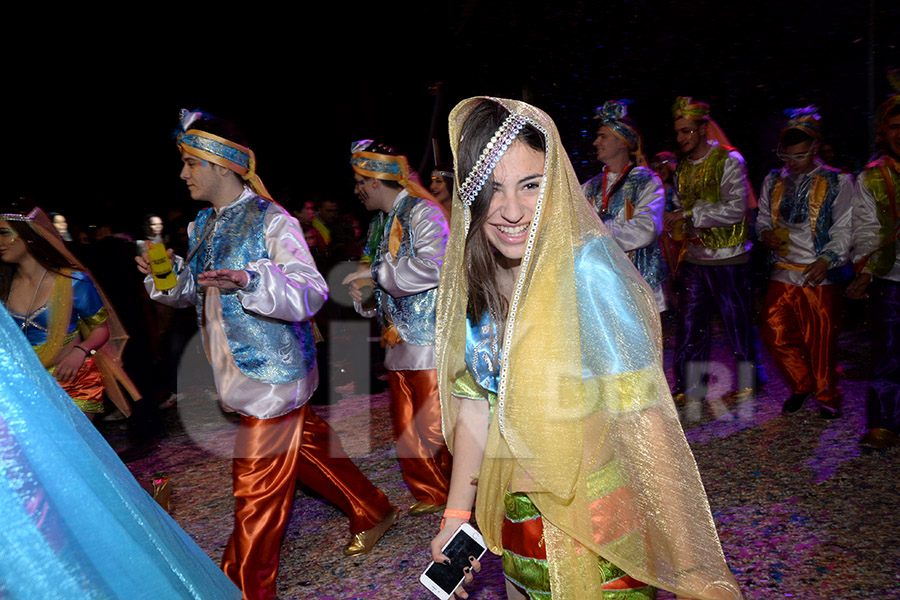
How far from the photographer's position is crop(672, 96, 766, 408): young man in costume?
567cm

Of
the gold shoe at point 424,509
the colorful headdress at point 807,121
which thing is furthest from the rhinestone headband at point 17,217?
the colorful headdress at point 807,121

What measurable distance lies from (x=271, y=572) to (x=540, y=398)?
82.6 inches

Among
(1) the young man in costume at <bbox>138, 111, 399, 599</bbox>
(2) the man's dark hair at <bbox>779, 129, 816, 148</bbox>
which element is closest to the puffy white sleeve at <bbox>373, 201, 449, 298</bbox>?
(1) the young man in costume at <bbox>138, 111, 399, 599</bbox>

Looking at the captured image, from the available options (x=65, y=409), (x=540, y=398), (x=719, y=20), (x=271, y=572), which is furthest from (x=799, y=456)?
(x=719, y=20)

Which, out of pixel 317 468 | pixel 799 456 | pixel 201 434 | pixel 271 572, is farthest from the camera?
pixel 201 434

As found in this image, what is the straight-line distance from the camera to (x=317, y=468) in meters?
3.55

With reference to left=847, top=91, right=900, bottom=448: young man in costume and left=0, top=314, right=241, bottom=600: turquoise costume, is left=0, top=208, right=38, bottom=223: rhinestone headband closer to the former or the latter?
left=0, top=314, right=241, bottom=600: turquoise costume

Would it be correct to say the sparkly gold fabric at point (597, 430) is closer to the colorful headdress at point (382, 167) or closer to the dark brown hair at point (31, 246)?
the colorful headdress at point (382, 167)

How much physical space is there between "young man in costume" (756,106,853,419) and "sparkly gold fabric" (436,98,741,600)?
4199mm

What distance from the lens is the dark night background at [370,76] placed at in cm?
895

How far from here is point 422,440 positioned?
4168mm

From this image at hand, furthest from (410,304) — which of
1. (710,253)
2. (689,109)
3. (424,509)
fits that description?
(689,109)

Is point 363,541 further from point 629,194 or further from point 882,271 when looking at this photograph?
point 882,271

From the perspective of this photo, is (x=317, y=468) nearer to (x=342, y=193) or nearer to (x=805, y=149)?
(x=805, y=149)
